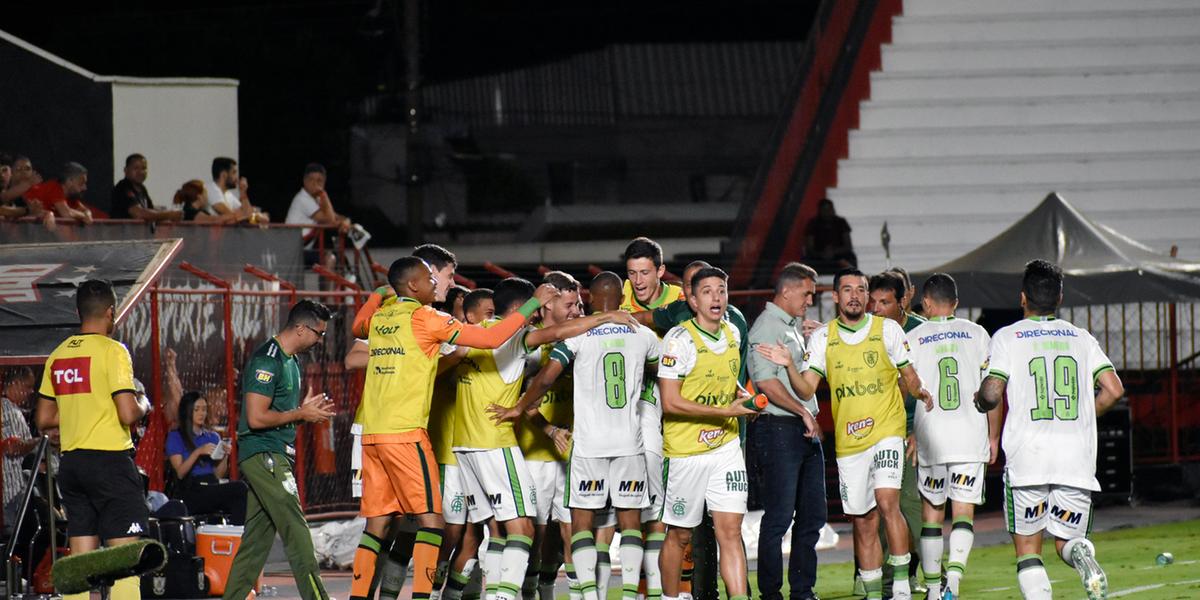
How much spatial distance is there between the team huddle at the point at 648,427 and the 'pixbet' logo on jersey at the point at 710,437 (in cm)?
1

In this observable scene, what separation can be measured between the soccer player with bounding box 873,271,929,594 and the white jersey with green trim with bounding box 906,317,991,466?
0.55 ft

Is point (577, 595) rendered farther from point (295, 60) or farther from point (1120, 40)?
point (295, 60)

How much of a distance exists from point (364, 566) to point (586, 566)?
1279mm

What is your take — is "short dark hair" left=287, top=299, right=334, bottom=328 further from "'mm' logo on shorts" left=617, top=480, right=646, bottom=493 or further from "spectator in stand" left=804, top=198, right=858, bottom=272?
"spectator in stand" left=804, top=198, right=858, bottom=272

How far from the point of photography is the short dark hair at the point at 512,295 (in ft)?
33.1

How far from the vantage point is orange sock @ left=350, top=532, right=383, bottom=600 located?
9.30m

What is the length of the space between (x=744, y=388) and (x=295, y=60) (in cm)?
3077

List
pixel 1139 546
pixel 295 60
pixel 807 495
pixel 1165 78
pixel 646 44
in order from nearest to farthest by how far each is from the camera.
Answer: pixel 807 495
pixel 1139 546
pixel 1165 78
pixel 295 60
pixel 646 44

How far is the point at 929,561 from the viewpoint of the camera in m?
10.5

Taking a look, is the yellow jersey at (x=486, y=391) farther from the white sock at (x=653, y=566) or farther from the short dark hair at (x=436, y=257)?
the white sock at (x=653, y=566)

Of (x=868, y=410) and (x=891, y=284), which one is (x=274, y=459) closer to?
(x=868, y=410)

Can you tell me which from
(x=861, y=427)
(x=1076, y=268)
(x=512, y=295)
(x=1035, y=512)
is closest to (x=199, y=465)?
(x=512, y=295)

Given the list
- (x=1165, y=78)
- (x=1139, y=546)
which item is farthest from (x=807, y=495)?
(x=1165, y=78)

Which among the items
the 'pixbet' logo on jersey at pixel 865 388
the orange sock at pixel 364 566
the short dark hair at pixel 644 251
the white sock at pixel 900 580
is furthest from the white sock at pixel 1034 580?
the orange sock at pixel 364 566
